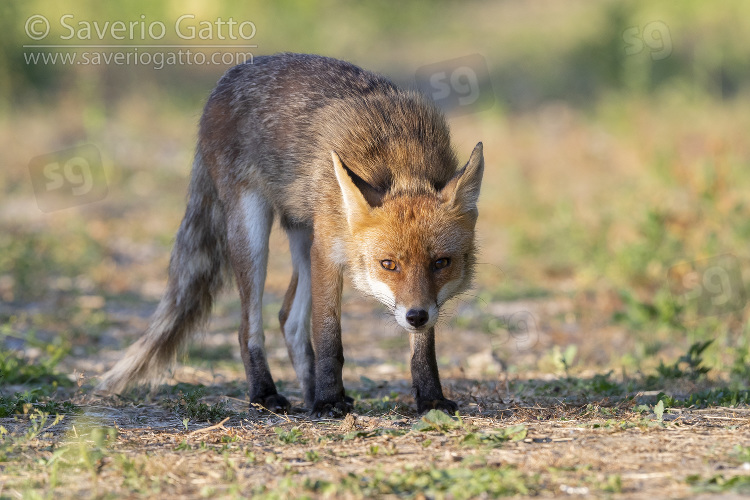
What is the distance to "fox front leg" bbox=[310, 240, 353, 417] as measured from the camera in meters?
5.32

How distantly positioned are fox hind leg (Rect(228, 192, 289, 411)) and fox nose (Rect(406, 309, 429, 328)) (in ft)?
4.41

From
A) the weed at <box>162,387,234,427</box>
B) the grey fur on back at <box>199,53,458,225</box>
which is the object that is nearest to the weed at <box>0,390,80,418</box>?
the weed at <box>162,387,234,427</box>

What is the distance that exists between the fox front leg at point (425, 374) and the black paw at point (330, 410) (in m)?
0.45

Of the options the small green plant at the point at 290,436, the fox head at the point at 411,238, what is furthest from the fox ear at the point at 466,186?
the small green plant at the point at 290,436

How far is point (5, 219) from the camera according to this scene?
38.6 feet

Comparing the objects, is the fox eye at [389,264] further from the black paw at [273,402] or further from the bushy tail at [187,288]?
the bushy tail at [187,288]

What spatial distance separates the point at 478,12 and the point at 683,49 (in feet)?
27.5

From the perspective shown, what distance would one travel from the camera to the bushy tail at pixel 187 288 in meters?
5.99

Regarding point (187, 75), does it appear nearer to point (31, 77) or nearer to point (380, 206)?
point (31, 77)

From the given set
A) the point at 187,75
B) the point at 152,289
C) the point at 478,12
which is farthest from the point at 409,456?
the point at 478,12

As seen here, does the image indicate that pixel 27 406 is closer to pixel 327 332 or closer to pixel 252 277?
pixel 252 277

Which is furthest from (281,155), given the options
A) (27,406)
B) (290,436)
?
(27,406)

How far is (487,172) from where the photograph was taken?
13.6 m

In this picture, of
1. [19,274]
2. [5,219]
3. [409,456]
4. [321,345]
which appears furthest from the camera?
[5,219]
